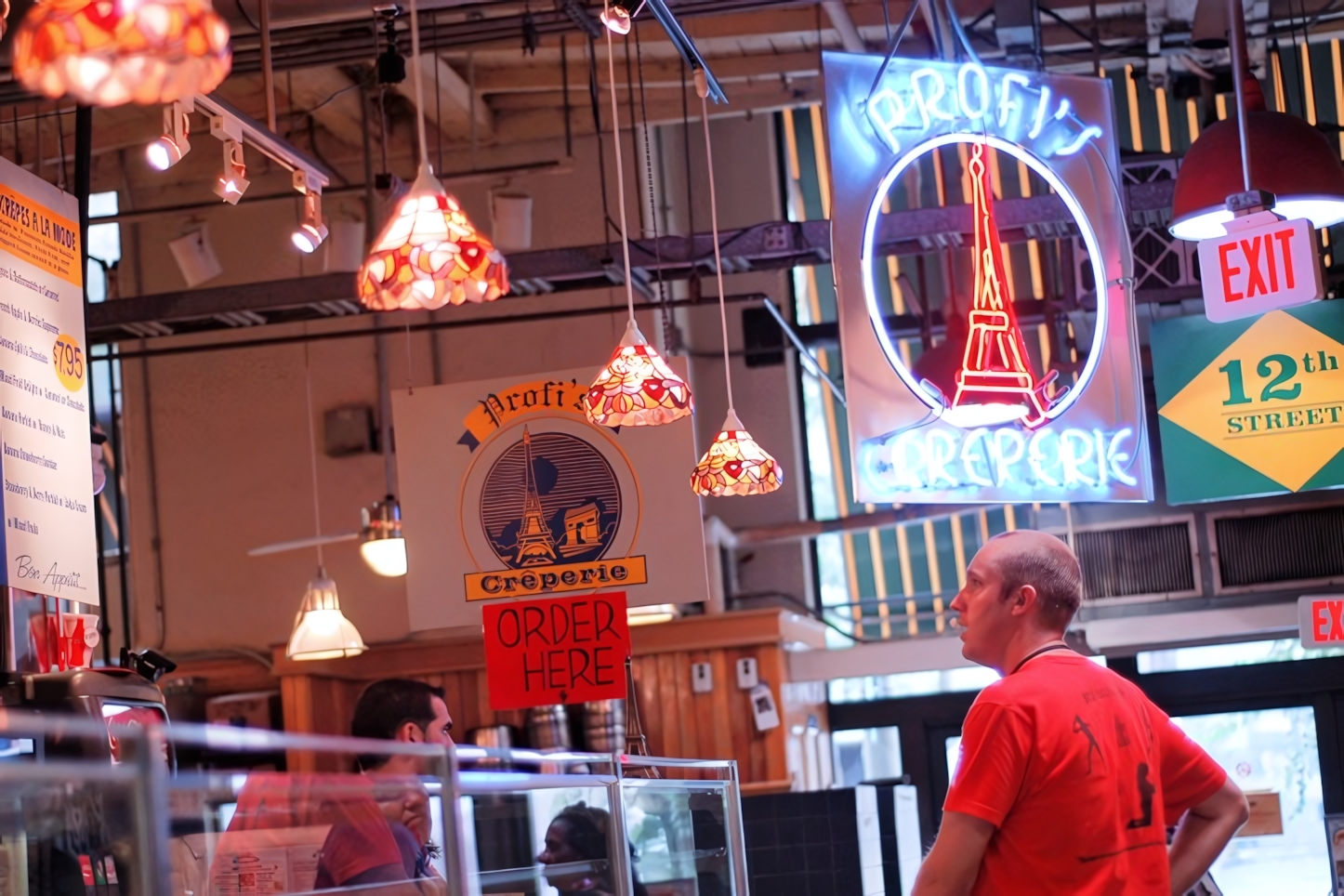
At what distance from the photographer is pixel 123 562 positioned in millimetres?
11922

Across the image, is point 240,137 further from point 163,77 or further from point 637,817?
point 163,77

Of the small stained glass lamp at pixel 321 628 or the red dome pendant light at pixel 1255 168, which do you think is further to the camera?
the small stained glass lamp at pixel 321 628

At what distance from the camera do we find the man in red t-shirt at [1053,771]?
2842mm

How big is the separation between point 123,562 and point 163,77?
9.65 meters

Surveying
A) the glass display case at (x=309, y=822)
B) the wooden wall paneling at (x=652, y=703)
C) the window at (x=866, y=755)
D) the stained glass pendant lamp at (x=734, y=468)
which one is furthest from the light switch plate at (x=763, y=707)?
the glass display case at (x=309, y=822)

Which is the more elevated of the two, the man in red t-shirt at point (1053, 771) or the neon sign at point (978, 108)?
the neon sign at point (978, 108)

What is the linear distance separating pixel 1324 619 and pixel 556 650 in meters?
4.98

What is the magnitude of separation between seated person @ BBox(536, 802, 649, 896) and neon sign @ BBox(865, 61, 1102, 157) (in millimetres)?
3421

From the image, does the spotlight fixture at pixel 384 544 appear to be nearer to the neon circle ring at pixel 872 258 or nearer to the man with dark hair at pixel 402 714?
the neon circle ring at pixel 872 258

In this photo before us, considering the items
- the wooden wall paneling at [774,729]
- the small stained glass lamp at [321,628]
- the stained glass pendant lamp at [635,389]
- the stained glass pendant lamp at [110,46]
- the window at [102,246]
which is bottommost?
the wooden wall paneling at [774,729]

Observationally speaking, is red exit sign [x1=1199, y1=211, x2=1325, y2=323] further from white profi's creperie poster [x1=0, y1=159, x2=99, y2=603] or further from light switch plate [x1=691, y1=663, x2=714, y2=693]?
light switch plate [x1=691, y1=663, x2=714, y2=693]

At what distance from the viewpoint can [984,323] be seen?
6609 millimetres

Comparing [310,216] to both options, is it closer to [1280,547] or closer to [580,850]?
[580,850]

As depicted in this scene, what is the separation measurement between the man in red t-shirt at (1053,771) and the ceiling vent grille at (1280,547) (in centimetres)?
967
